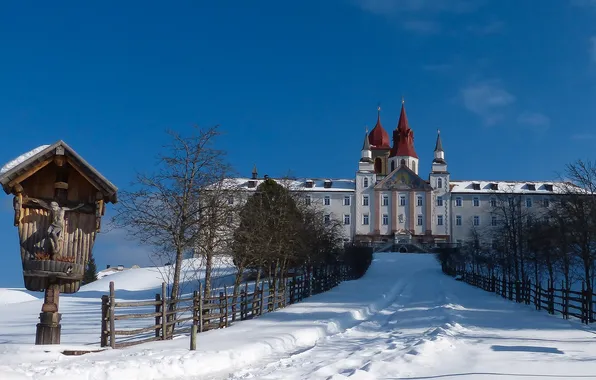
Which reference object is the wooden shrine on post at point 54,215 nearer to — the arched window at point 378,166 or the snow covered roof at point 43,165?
the snow covered roof at point 43,165

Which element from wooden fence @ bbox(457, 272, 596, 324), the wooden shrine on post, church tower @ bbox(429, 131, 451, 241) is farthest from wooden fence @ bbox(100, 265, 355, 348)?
church tower @ bbox(429, 131, 451, 241)

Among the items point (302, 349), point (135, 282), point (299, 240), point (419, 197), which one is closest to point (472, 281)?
point (299, 240)

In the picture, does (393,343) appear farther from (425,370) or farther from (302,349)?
(425,370)

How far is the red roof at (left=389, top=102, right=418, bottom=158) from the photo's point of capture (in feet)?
363

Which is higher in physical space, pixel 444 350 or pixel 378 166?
pixel 378 166

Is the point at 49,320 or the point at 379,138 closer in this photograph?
the point at 49,320

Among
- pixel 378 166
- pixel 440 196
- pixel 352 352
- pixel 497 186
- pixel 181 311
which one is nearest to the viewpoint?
pixel 352 352

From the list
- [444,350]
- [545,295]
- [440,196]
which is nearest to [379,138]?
[440,196]

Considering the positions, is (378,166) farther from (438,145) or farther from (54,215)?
(54,215)

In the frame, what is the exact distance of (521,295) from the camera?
34469mm

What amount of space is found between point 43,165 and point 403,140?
340ft

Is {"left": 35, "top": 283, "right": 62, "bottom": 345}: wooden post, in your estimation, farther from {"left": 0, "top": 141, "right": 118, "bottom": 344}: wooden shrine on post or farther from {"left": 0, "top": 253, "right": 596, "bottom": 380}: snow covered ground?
{"left": 0, "top": 253, "right": 596, "bottom": 380}: snow covered ground

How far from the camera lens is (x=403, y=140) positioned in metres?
112

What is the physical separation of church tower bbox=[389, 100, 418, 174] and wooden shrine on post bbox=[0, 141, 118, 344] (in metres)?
98.6
